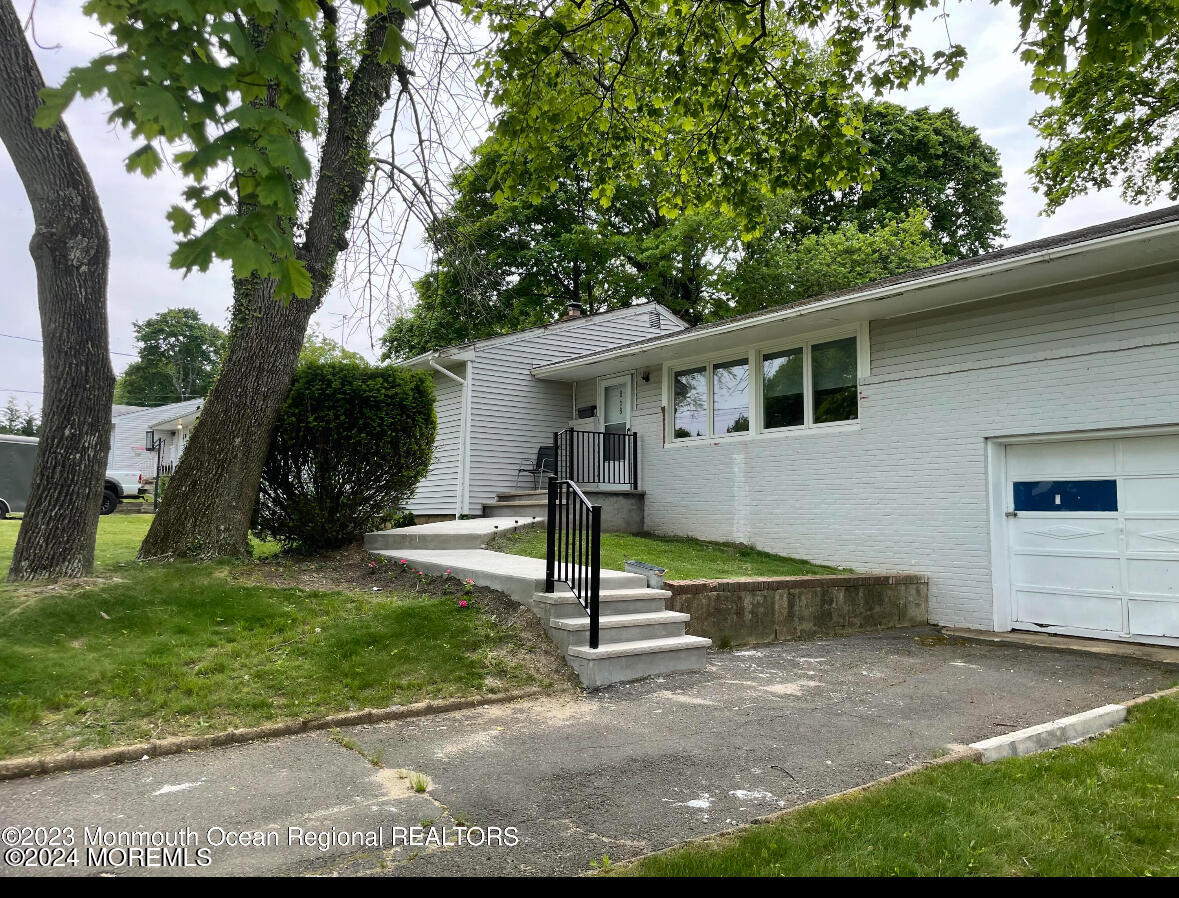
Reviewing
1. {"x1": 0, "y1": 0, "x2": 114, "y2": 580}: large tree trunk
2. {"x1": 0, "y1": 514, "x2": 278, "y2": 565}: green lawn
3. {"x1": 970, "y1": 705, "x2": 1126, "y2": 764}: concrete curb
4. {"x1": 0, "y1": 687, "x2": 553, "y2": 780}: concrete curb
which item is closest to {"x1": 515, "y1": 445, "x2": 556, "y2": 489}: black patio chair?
{"x1": 0, "y1": 514, "x2": 278, "y2": 565}: green lawn

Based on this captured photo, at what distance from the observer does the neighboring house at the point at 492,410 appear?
1384cm

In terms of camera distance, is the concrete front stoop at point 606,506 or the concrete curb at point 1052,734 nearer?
the concrete curb at point 1052,734

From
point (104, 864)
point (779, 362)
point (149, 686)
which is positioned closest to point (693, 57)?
point (779, 362)

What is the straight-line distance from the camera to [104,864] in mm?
2662

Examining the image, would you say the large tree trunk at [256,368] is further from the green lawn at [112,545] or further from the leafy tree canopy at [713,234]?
the leafy tree canopy at [713,234]

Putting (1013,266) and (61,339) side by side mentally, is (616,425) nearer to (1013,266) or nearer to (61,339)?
(1013,266)

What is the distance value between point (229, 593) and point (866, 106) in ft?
25.1

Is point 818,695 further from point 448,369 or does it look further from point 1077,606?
point 448,369

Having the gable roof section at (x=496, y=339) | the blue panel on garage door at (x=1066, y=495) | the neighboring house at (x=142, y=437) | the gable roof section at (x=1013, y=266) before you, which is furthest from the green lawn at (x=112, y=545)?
the neighboring house at (x=142, y=437)

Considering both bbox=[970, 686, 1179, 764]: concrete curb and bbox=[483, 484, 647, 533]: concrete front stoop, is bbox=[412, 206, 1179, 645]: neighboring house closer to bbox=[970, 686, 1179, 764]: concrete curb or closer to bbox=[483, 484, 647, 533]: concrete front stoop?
bbox=[483, 484, 647, 533]: concrete front stoop

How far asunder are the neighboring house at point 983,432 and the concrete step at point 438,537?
3.70 metres

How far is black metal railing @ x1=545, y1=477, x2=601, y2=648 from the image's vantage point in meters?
5.54

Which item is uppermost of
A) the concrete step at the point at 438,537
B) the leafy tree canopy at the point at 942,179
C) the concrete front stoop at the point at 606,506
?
the leafy tree canopy at the point at 942,179

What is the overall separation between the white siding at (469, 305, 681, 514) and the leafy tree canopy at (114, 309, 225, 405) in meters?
54.5
